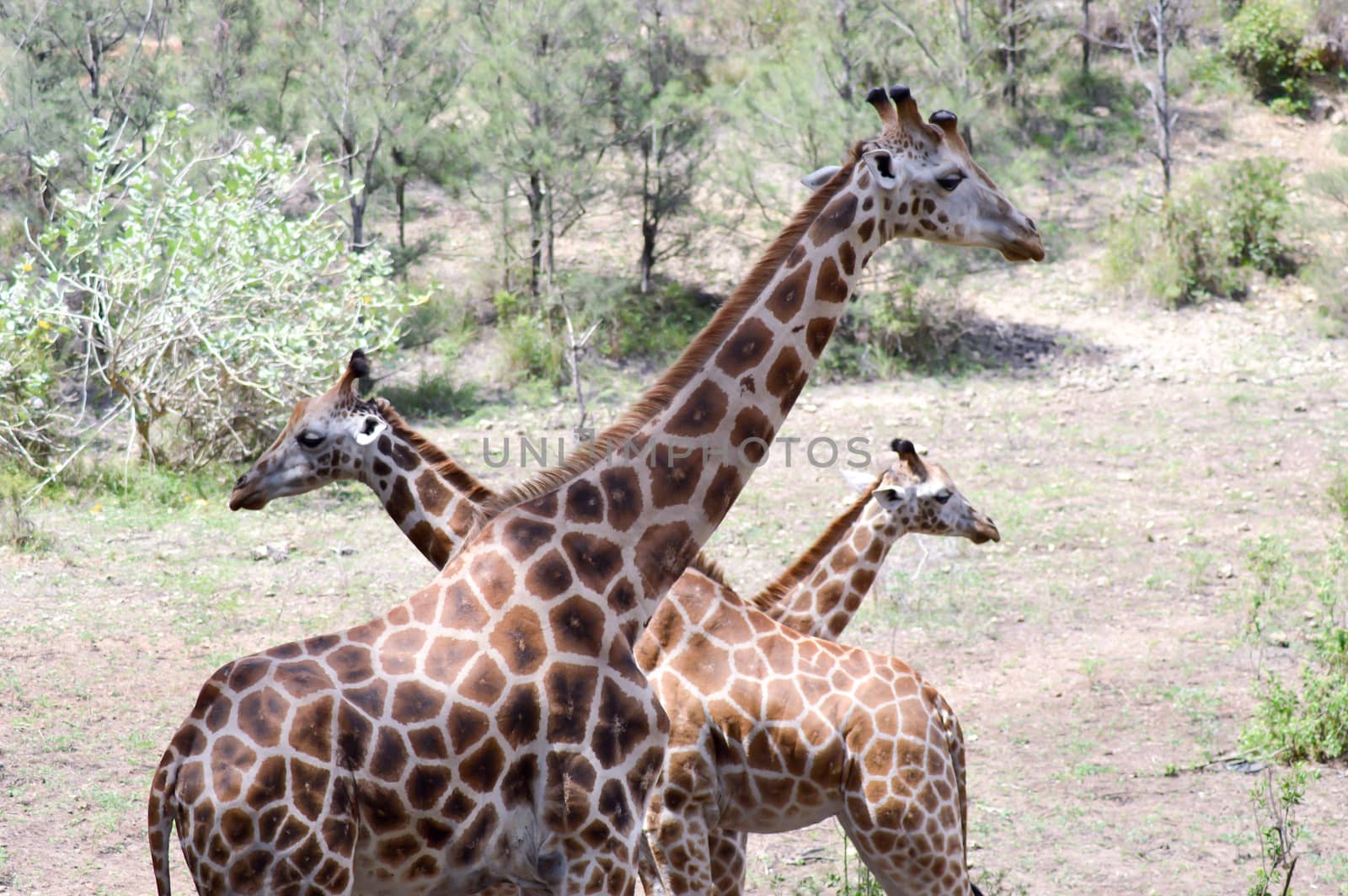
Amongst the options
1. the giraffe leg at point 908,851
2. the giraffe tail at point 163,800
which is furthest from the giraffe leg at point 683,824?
the giraffe tail at point 163,800

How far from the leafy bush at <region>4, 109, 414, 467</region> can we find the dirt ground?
1.01 meters

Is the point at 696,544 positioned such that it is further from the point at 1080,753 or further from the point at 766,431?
the point at 1080,753

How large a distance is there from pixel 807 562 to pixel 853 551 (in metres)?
0.23

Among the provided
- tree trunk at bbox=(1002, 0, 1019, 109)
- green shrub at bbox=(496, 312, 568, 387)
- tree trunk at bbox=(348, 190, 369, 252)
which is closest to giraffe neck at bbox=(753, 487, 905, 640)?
green shrub at bbox=(496, 312, 568, 387)

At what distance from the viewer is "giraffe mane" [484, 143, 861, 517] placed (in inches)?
167

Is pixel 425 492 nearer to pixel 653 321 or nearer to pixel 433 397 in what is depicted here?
pixel 433 397

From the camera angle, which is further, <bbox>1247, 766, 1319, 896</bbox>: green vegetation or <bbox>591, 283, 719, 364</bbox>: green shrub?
<bbox>591, 283, 719, 364</bbox>: green shrub

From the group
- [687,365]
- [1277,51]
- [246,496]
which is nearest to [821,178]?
[687,365]

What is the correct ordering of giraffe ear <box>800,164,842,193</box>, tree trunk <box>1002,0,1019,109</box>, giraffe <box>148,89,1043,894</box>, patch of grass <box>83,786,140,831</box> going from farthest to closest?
tree trunk <box>1002,0,1019,109</box> → patch of grass <box>83,786,140,831</box> → giraffe ear <box>800,164,842,193</box> → giraffe <box>148,89,1043,894</box>

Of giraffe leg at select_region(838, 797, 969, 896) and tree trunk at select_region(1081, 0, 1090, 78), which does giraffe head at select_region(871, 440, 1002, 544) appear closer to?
giraffe leg at select_region(838, 797, 969, 896)

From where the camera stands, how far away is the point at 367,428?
6152 mm

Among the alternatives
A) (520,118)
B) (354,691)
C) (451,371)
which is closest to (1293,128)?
(520,118)

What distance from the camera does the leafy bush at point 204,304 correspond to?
450 inches

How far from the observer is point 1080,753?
7.85 m
